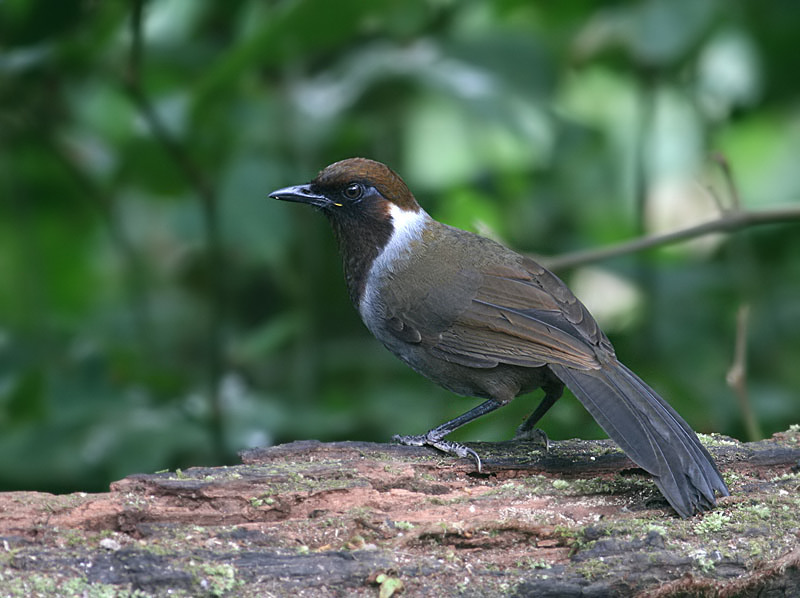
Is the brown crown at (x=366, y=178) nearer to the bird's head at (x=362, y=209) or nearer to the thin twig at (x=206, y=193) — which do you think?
the bird's head at (x=362, y=209)

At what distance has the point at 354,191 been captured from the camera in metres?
4.13

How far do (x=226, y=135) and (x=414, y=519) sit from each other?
9.66 feet

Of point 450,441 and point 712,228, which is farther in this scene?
point 712,228

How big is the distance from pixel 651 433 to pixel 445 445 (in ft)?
2.36

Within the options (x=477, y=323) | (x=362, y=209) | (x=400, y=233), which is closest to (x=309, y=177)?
(x=362, y=209)

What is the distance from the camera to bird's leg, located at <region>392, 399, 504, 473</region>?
3.45 metres

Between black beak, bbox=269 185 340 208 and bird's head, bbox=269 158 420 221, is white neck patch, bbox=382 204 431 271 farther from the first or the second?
black beak, bbox=269 185 340 208

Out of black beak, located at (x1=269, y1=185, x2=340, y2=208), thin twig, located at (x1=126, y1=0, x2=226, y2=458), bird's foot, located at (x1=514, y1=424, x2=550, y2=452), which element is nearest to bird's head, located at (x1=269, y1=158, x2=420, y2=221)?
black beak, located at (x1=269, y1=185, x2=340, y2=208)

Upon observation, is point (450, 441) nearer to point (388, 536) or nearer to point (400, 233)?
point (388, 536)

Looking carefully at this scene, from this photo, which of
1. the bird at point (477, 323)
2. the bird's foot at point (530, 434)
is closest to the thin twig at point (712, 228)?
the bird at point (477, 323)

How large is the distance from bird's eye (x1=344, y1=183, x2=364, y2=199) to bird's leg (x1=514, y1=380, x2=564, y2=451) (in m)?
1.10

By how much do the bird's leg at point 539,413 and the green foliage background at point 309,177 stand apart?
44cm

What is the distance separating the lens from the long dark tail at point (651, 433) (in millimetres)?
3004

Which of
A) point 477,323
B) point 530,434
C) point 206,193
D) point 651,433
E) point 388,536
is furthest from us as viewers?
point 206,193
